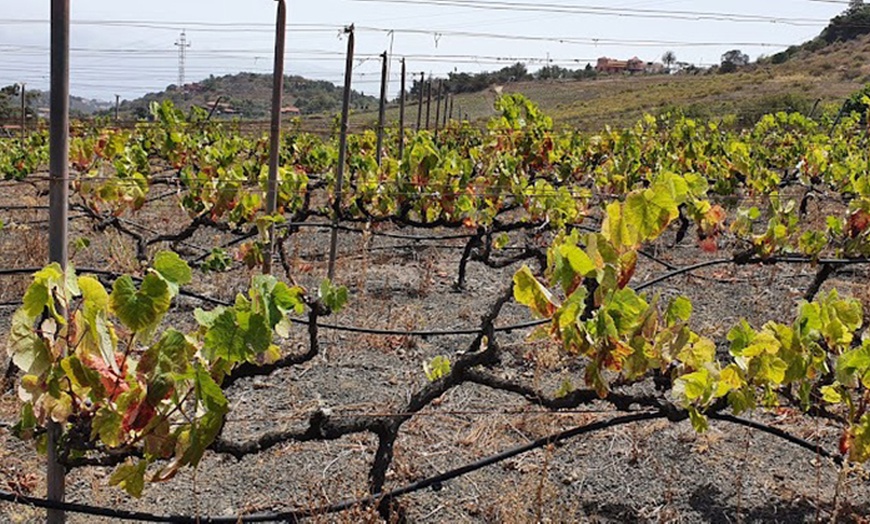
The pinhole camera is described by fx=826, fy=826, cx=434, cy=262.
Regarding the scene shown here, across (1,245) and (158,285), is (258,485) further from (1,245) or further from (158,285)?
(1,245)

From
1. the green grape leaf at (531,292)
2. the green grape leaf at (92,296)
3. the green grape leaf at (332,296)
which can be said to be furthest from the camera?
the green grape leaf at (332,296)

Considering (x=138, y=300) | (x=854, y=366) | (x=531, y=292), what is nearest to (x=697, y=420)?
(x=854, y=366)

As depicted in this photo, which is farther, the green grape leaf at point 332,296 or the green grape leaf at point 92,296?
the green grape leaf at point 332,296

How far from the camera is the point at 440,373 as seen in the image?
338 cm

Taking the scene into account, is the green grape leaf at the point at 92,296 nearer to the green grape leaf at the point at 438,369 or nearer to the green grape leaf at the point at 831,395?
the green grape leaf at the point at 438,369

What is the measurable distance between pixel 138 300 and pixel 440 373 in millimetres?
1489

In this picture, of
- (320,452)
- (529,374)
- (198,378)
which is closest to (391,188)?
(529,374)

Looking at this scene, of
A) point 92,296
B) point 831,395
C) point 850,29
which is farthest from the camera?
point 850,29

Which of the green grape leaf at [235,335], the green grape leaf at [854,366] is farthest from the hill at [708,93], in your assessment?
the green grape leaf at [235,335]

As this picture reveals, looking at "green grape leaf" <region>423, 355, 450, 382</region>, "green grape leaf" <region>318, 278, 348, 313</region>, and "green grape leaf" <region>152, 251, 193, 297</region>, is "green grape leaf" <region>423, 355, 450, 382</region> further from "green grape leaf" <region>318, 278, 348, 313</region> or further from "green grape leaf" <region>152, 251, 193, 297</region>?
"green grape leaf" <region>152, 251, 193, 297</region>

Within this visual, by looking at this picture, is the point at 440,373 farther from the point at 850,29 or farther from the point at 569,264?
the point at 850,29

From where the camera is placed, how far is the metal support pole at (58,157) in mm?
2430

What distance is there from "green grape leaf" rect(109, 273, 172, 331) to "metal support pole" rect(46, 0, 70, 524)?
1.50 ft

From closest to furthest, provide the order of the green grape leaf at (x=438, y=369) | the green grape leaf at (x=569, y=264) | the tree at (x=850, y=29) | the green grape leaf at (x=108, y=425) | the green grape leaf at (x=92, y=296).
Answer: the green grape leaf at (x=92, y=296) < the green grape leaf at (x=108, y=425) < the green grape leaf at (x=569, y=264) < the green grape leaf at (x=438, y=369) < the tree at (x=850, y=29)
